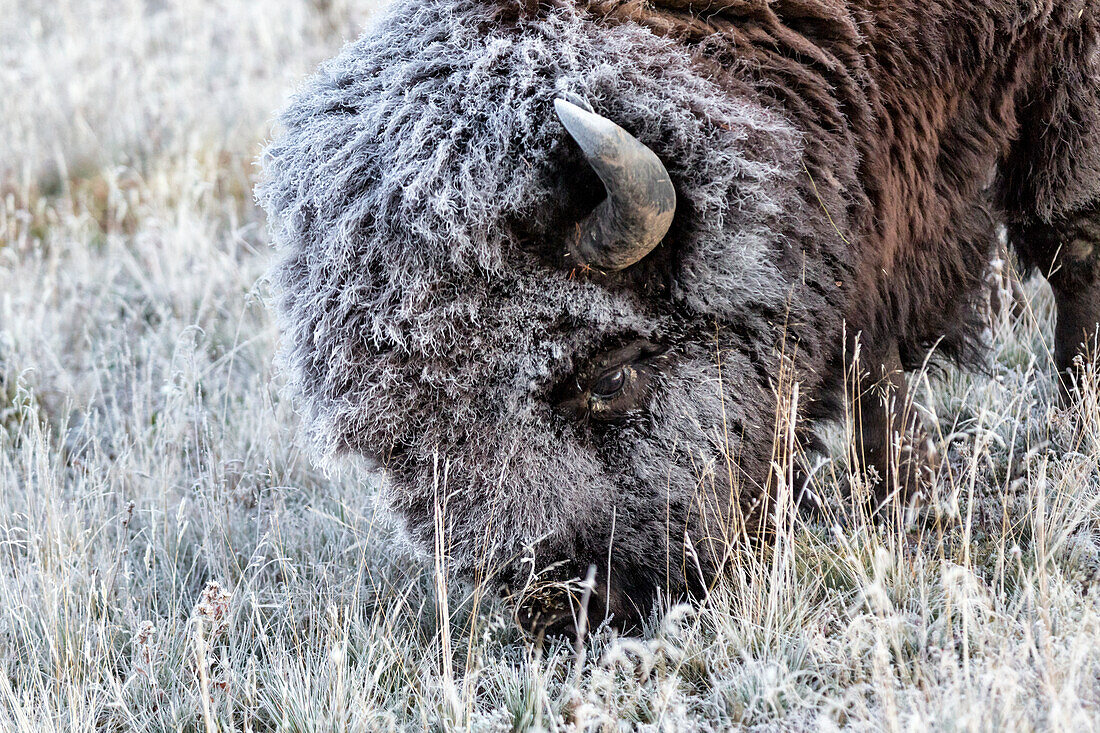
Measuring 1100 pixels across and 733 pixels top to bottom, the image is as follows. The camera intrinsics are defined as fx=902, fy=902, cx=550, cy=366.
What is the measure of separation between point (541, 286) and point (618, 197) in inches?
16.8

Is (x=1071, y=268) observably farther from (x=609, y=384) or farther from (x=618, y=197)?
(x=618, y=197)

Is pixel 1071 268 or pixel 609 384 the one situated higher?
pixel 609 384

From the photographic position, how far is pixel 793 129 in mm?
3107

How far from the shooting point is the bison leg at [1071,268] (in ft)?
12.4

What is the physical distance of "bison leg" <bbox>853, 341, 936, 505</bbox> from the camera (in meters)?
3.79

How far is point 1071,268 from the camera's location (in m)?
3.90

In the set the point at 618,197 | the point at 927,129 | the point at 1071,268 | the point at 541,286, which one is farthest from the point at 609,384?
the point at 1071,268

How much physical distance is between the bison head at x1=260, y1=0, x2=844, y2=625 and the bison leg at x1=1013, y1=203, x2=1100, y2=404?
131 centimetres

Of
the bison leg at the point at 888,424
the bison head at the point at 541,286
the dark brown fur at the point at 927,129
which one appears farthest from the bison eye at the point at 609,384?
the bison leg at the point at 888,424

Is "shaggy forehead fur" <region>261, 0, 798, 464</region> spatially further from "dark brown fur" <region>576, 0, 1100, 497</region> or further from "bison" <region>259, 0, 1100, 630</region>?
"dark brown fur" <region>576, 0, 1100, 497</region>

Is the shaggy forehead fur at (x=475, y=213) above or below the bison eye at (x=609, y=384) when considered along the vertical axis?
above

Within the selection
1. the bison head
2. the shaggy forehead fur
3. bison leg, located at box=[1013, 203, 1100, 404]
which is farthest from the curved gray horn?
bison leg, located at box=[1013, 203, 1100, 404]

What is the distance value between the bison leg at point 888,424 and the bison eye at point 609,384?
3.90 feet

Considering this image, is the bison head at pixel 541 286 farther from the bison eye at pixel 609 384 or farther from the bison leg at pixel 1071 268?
the bison leg at pixel 1071 268
